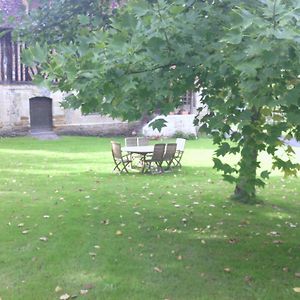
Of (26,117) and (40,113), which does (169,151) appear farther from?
(40,113)

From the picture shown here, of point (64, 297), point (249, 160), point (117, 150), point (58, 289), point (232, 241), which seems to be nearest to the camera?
point (64, 297)

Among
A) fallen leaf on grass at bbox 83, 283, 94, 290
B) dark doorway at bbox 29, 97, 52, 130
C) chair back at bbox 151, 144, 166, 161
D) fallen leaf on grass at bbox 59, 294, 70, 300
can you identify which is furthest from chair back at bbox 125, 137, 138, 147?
dark doorway at bbox 29, 97, 52, 130

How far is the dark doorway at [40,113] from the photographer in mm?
26734

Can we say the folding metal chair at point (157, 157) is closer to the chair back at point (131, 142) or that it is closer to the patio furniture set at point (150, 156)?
the patio furniture set at point (150, 156)

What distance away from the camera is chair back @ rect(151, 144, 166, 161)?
13558 mm

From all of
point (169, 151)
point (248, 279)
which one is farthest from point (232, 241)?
point (169, 151)

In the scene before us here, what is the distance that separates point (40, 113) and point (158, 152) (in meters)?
14.8

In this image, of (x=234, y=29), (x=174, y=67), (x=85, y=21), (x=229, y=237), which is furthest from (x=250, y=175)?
(x=234, y=29)

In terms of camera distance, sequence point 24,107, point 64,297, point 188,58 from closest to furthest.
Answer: point 188,58, point 64,297, point 24,107

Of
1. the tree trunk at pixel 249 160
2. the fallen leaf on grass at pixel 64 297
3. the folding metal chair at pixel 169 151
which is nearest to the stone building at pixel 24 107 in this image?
the folding metal chair at pixel 169 151

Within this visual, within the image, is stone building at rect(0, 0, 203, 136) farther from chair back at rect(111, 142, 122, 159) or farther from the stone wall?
chair back at rect(111, 142, 122, 159)

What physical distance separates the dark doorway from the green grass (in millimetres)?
14400

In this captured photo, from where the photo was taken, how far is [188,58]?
4309 mm

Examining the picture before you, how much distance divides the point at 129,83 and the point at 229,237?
3.92 m
